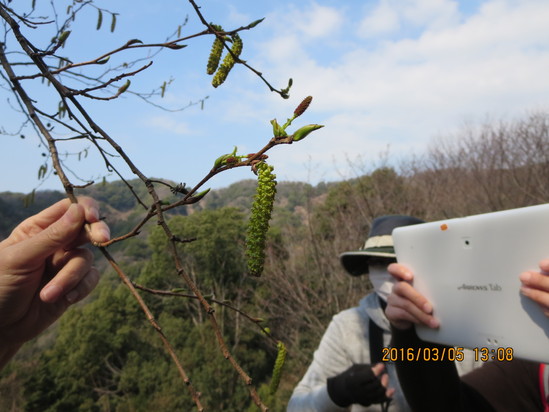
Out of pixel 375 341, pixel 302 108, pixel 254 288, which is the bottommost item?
pixel 254 288

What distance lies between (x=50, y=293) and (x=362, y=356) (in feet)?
5.07

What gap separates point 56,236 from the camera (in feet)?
2.56

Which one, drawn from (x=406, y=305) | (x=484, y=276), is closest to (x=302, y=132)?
(x=484, y=276)

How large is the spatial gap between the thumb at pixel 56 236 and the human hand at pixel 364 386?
130cm

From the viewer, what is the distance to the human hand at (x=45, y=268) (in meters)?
0.79

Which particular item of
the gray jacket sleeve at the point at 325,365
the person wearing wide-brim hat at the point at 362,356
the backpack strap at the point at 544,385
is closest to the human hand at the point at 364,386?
the person wearing wide-brim hat at the point at 362,356

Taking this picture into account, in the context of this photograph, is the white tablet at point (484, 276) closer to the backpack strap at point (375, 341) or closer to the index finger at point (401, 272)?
the index finger at point (401, 272)

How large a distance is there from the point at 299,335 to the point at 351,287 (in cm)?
164

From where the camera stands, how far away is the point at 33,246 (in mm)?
789

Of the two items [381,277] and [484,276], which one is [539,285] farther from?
[381,277]

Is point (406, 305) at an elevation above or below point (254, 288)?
above

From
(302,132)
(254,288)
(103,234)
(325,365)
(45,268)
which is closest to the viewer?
(302,132)

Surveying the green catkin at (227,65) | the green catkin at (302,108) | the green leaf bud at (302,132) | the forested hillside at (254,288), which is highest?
the green catkin at (227,65)

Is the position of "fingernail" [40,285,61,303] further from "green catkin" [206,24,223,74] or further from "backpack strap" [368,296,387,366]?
"backpack strap" [368,296,387,366]
